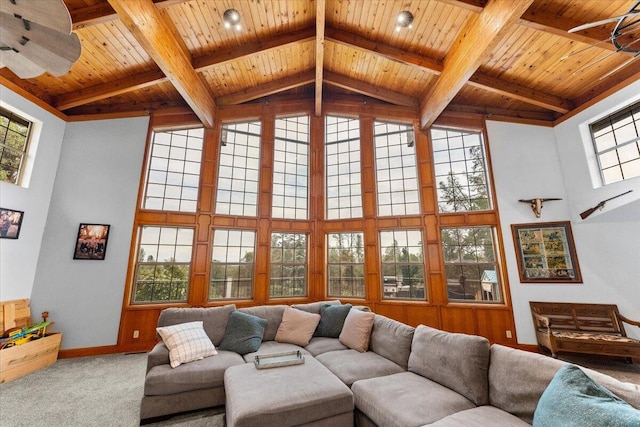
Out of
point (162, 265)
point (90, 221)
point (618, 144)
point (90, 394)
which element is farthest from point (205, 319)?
point (618, 144)

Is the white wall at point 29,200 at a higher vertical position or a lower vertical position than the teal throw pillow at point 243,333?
higher

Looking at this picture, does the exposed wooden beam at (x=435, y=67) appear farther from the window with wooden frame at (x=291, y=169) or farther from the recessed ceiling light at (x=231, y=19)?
the window with wooden frame at (x=291, y=169)

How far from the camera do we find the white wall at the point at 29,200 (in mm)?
3602

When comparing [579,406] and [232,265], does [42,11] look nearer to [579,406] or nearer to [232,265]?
[579,406]

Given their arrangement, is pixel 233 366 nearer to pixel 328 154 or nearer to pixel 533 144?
pixel 328 154

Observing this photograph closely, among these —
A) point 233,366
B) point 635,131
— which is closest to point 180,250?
point 233,366

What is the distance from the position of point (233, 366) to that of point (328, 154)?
472 cm

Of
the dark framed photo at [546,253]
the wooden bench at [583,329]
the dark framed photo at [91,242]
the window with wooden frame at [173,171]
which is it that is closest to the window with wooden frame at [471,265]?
the dark framed photo at [546,253]

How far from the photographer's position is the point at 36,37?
4.49 ft

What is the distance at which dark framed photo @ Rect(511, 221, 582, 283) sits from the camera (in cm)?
435

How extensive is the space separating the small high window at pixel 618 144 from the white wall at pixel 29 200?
8.98 m

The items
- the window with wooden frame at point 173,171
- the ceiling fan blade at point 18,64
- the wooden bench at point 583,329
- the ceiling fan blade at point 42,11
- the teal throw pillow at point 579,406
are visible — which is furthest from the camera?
the window with wooden frame at point 173,171

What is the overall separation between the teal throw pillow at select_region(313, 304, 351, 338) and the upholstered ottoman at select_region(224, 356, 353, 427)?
1.11 metres

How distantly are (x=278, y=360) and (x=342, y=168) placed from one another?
4.31 metres
